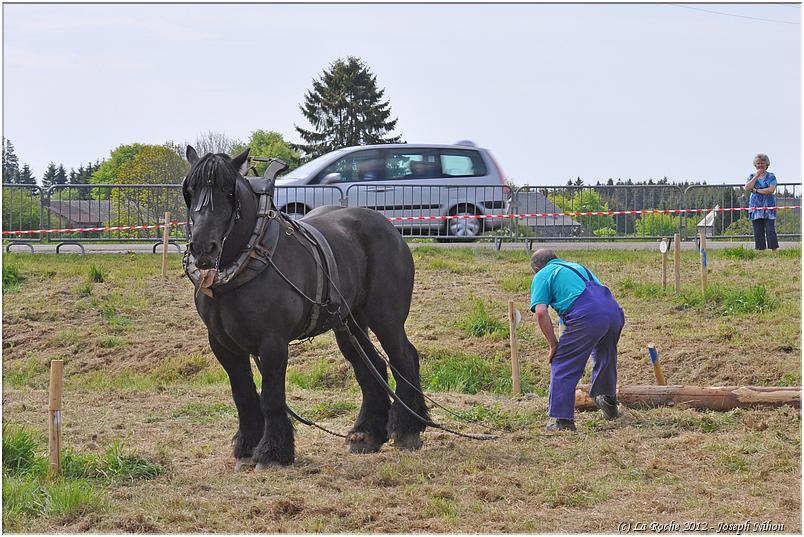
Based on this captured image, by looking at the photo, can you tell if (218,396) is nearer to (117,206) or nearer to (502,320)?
(502,320)

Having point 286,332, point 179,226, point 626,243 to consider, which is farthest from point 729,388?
point 179,226

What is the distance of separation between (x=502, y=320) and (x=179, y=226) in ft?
27.8

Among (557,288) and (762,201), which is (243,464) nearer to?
(557,288)

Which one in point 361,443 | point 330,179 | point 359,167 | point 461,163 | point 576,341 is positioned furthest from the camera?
point 461,163

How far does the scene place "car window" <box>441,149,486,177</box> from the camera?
2056 centimetres

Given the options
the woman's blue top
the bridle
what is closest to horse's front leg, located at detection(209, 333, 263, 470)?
the bridle

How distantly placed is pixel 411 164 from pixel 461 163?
99cm

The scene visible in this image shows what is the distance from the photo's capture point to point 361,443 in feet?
26.1

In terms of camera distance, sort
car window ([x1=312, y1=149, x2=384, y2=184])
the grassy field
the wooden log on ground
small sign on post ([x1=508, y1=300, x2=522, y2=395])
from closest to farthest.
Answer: the grassy field → the wooden log on ground → small sign on post ([x1=508, y1=300, x2=522, y2=395]) → car window ([x1=312, y1=149, x2=384, y2=184])

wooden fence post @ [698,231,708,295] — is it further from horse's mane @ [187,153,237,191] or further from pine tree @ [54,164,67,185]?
pine tree @ [54,164,67,185]

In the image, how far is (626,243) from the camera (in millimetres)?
19062

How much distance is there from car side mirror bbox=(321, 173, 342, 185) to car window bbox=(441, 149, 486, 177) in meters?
2.15

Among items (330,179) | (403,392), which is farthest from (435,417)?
(330,179)

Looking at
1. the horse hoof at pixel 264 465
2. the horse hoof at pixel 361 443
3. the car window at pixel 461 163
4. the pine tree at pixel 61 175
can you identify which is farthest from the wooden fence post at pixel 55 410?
the pine tree at pixel 61 175
